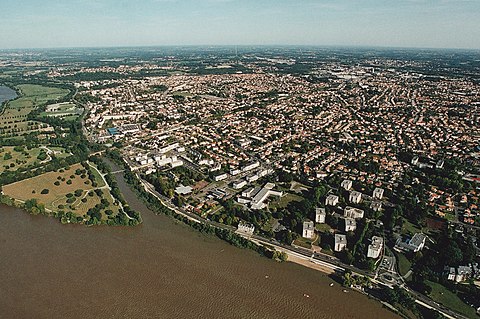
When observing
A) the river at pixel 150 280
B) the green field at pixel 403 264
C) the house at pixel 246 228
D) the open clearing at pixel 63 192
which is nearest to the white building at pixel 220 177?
the river at pixel 150 280

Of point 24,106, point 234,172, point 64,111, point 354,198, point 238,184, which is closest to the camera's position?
point 354,198

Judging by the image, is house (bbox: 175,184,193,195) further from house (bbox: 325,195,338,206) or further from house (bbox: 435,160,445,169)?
house (bbox: 435,160,445,169)

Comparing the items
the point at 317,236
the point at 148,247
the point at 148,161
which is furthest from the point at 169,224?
the point at 148,161

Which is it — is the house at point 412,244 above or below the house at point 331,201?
below

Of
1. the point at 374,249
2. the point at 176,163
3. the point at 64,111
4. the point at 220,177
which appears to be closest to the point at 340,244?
the point at 374,249

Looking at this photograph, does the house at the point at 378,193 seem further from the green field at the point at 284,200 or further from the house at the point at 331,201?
the green field at the point at 284,200

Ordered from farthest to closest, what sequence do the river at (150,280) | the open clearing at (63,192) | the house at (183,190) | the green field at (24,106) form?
1. the green field at (24,106)
2. the house at (183,190)
3. the open clearing at (63,192)
4. the river at (150,280)

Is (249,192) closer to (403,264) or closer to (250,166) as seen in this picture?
(250,166)
